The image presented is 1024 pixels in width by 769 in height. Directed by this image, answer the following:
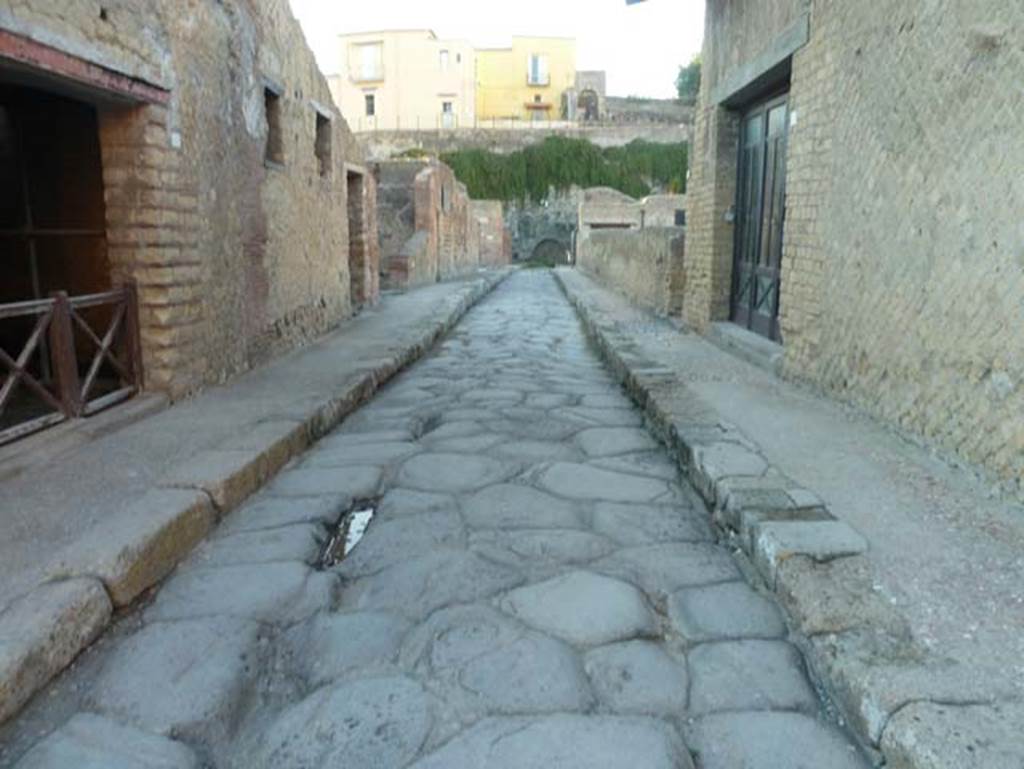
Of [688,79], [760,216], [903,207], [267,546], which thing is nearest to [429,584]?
[267,546]

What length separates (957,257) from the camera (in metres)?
3.76

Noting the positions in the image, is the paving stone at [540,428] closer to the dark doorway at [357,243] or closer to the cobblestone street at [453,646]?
the cobblestone street at [453,646]

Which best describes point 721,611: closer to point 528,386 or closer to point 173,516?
point 173,516

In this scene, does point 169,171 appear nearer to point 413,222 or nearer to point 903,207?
point 903,207

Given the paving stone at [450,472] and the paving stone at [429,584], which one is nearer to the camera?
the paving stone at [429,584]

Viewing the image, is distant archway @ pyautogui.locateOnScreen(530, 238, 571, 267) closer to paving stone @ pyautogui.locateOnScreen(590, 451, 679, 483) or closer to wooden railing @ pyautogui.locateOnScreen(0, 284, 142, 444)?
wooden railing @ pyautogui.locateOnScreen(0, 284, 142, 444)

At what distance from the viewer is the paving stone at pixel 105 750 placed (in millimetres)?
1962

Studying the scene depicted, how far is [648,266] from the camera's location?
11969 mm

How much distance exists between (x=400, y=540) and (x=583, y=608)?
0.97 m

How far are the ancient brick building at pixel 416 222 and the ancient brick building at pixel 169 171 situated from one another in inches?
292

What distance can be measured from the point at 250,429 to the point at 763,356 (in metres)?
4.24

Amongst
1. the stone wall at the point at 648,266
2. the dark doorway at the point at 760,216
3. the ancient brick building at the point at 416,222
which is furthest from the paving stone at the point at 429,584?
the ancient brick building at the point at 416,222

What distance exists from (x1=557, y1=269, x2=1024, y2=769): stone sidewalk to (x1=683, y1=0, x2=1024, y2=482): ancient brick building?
1.11 feet

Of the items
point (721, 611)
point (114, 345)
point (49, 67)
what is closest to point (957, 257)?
point (721, 611)
